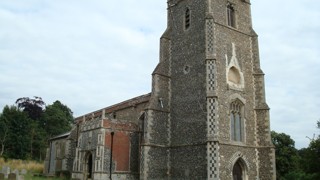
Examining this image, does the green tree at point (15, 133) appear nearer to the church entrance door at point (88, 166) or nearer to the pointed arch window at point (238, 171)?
the church entrance door at point (88, 166)

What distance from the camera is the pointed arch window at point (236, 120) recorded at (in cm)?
2411

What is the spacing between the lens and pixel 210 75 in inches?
934

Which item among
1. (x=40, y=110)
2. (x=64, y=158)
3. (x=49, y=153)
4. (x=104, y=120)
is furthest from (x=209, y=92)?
(x=40, y=110)

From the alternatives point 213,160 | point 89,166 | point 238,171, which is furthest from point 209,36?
point 89,166

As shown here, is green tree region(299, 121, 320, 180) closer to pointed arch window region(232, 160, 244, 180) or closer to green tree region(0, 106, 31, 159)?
pointed arch window region(232, 160, 244, 180)

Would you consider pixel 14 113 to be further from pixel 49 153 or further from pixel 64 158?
pixel 64 158

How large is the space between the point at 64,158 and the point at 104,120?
11.6 meters

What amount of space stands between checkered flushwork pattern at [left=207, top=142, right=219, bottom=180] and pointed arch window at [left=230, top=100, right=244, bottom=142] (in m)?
2.43

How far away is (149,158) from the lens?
24.8m

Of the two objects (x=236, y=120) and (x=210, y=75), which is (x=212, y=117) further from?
(x=210, y=75)

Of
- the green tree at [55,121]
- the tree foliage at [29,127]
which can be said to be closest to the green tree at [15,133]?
the tree foliage at [29,127]

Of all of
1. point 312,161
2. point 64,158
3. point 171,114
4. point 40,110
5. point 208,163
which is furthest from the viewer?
point 40,110

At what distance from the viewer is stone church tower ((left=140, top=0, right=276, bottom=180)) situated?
23016 mm

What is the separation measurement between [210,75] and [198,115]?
2.93m
